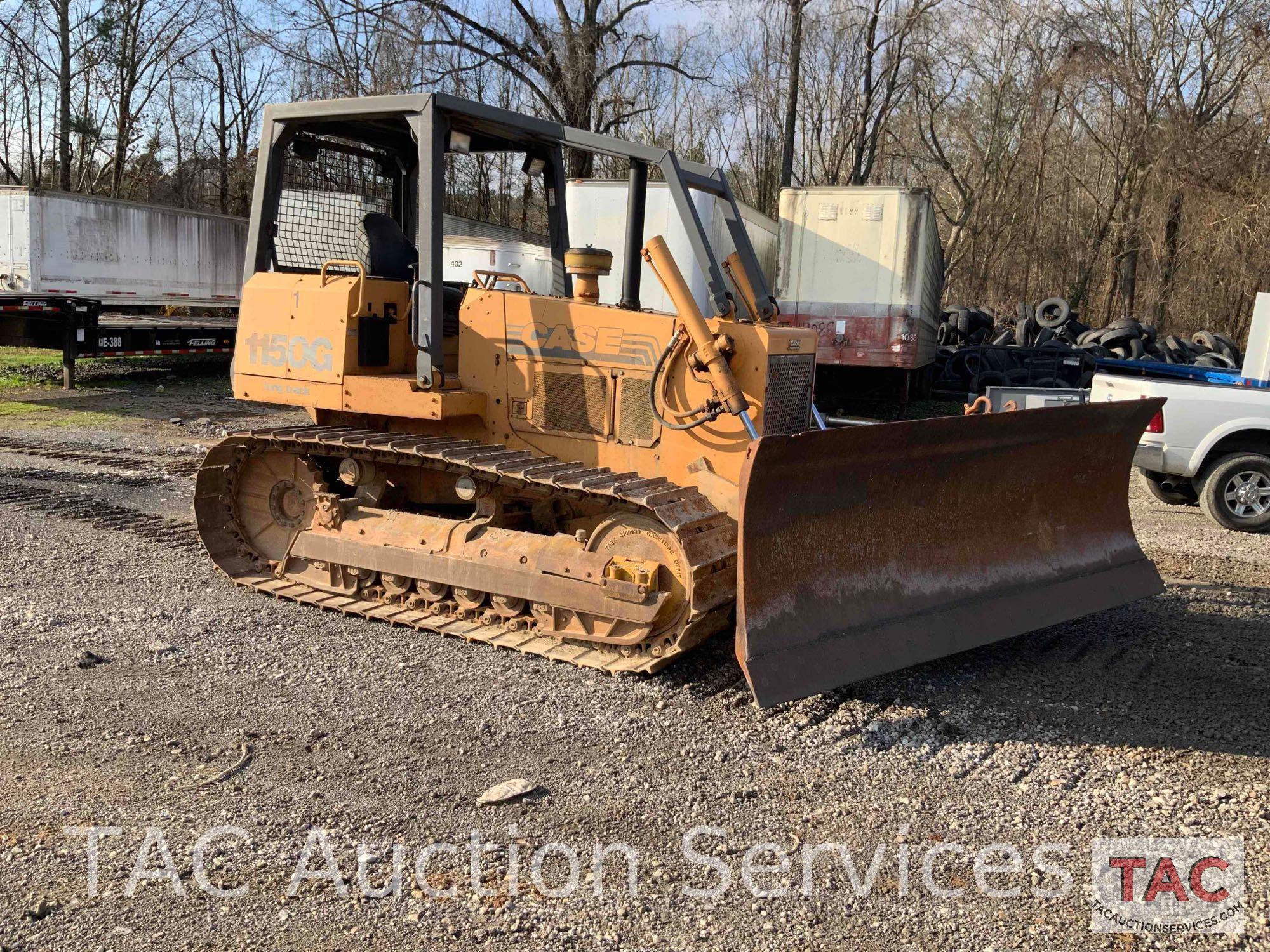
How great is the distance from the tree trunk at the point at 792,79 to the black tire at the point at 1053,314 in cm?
795

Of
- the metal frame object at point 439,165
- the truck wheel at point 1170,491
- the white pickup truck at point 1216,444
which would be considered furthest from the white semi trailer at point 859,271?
the metal frame object at point 439,165

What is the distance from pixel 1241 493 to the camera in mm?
9320

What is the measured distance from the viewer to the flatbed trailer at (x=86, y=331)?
46.9 ft

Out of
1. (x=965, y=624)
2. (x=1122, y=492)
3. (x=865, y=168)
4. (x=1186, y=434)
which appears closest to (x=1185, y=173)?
(x=865, y=168)

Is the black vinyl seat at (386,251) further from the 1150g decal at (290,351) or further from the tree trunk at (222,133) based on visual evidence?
the tree trunk at (222,133)

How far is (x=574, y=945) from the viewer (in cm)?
305

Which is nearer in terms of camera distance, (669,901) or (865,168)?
(669,901)

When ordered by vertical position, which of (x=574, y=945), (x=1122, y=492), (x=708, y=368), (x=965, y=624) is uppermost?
(x=708, y=368)

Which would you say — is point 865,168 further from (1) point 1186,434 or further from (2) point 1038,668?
(2) point 1038,668

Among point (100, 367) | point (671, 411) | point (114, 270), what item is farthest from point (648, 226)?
point (100, 367)

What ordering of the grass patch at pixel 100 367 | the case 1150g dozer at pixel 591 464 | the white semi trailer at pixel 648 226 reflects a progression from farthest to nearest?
the grass patch at pixel 100 367 < the white semi trailer at pixel 648 226 < the case 1150g dozer at pixel 591 464

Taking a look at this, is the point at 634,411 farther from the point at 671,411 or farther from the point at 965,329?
the point at 965,329

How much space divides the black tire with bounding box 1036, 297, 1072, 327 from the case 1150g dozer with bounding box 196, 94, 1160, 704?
15491mm

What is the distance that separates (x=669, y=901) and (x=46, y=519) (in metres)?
6.42
